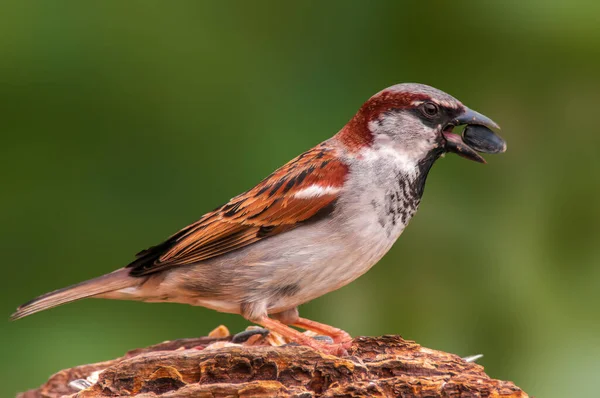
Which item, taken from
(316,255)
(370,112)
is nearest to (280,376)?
(316,255)

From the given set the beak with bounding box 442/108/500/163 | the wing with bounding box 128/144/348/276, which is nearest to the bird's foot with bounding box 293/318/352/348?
the wing with bounding box 128/144/348/276

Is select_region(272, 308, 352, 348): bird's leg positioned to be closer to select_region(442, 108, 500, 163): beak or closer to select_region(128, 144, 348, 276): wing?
select_region(128, 144, 348, 276): wing

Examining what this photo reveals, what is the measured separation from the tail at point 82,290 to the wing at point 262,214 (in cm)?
5

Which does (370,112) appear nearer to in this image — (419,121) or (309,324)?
(419,121)

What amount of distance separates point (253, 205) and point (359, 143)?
493 millimetres

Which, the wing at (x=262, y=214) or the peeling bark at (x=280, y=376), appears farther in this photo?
the wing at (x=262, y=214)

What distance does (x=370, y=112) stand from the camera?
11.3ft

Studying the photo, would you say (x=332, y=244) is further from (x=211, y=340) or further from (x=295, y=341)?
(x=211, y=340)

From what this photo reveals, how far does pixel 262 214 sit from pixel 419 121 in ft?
2.35

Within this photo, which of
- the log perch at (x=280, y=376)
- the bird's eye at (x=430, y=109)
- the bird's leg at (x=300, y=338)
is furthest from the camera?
the bird's eye at (x=430, y=109)

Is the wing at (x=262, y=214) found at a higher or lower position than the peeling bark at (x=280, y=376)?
higher

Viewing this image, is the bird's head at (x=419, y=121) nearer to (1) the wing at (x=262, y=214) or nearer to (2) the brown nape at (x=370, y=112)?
(2) the brown nape at (x=370, y=112)

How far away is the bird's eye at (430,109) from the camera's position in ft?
11.1

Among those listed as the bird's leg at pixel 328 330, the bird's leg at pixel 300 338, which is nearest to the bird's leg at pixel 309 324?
the bird's leg at pixel 328 330
